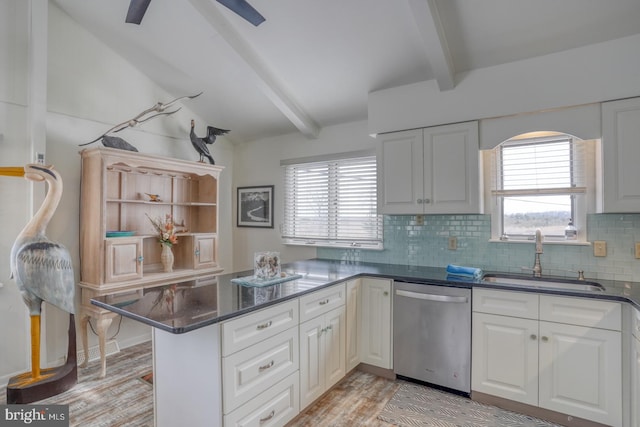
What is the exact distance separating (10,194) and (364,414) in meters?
3.18

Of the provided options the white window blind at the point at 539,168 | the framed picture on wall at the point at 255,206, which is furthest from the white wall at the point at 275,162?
the white window blind at the point at 539,168

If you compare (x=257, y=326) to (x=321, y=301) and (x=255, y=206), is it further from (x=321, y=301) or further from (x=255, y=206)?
(x=255, y=206)

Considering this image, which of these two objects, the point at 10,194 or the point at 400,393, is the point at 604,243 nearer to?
the point at 400,393

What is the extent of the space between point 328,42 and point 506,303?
7.73 ft

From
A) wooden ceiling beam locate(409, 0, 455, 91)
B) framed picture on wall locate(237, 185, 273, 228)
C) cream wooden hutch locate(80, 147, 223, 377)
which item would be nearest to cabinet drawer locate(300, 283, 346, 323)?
cream wooden hutch locate(80, 147, 223, 377)

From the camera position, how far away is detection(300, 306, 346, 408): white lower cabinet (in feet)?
7.20

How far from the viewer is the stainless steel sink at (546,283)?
2399mm

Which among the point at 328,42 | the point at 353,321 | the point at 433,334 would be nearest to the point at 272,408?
the point at 353,321

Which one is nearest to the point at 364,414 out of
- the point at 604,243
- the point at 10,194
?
the point at 604,243

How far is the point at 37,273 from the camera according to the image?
89.1 inches

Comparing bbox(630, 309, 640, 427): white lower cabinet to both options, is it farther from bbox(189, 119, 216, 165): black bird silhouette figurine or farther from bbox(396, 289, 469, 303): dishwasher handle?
bbox(189, 119, 216, 165): black bird silhouette figurine

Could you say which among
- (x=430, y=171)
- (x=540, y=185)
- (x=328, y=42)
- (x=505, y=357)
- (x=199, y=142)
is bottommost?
(x=505, y=357)

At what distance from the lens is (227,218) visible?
15.1 ft

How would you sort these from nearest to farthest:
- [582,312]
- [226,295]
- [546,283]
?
[226,295]
[582,312]
[546,283]
